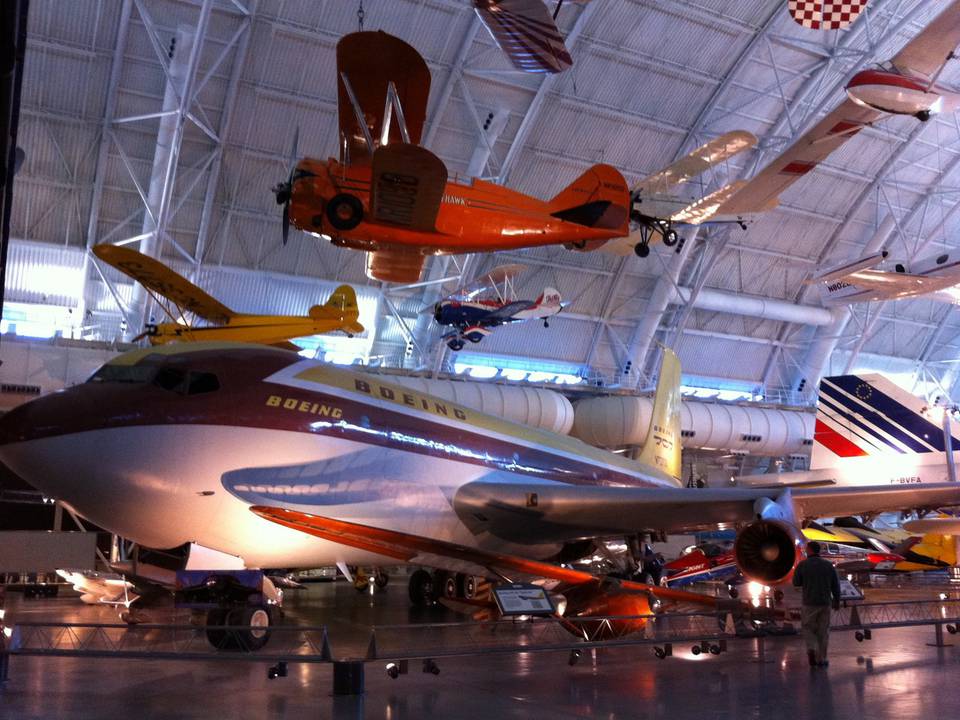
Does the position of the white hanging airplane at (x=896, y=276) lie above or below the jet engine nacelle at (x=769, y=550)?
above

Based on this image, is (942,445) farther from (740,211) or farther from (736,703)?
(736,703)

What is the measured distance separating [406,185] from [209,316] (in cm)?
1076

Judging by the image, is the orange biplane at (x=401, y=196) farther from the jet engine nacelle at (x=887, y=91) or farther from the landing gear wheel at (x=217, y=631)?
the landing gear wheel at (x=217, y=631)

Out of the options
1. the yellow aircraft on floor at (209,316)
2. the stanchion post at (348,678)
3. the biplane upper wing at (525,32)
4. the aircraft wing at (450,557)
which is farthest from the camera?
the yellow aircraft on floor at (209,316)

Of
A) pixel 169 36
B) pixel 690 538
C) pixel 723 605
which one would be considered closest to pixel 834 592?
pixel 723 605

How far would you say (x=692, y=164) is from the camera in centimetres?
1995

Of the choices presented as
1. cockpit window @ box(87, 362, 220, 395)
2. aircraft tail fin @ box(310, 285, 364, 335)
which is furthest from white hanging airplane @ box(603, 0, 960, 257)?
cockpit window @ box(87, 362, 220, 395)

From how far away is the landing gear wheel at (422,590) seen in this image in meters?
19.0

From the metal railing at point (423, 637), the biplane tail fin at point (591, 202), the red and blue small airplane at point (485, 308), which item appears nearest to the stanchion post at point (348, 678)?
the metal railing at point (423, 637)

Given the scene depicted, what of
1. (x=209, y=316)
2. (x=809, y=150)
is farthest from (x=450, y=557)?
(x=809, y=150)

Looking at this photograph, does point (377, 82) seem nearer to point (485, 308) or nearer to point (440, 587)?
point (440, 587)

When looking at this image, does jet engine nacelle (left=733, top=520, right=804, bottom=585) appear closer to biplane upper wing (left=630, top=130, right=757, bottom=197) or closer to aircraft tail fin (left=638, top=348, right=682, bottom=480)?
aircraft tail fin (left=638, top=348, right=682, bottom=480)

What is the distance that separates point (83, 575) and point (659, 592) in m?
11.3

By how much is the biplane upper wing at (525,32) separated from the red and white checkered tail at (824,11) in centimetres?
608
